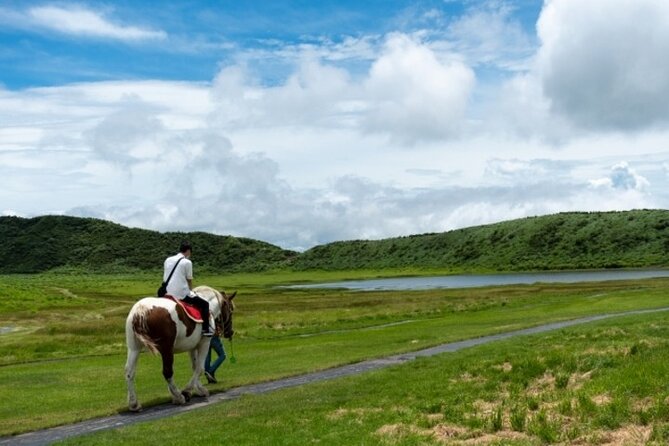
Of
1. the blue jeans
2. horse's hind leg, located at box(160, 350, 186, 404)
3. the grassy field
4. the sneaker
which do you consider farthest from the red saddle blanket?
the sneaker

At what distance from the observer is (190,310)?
2094cm

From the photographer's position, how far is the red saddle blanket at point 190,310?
2057 centimetres

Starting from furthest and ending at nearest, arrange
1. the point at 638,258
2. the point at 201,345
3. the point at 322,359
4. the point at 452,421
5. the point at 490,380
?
1. the point at 638,258
2. the point at 322,359
3. the point at 201,345
4. the point at 490,380
5. the point at 452,421

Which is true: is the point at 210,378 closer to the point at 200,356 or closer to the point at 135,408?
the point at 200,356

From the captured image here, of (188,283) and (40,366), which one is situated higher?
(188,283)

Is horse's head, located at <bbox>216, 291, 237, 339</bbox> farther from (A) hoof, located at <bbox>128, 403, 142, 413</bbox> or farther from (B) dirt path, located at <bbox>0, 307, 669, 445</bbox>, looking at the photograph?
(A) hoof, located at <bbox>128, 403, 142, 413</bbox>

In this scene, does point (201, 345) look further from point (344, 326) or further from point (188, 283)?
point (344, 326)

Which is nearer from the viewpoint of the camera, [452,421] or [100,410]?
[452,421]

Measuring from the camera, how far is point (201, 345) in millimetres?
21812

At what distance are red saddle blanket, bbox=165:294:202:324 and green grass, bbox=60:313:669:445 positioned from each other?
2999 mm

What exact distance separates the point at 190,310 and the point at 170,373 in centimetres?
213

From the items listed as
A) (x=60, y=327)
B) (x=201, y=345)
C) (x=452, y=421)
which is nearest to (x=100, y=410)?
(x=201, y=345)

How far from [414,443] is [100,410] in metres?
11.8

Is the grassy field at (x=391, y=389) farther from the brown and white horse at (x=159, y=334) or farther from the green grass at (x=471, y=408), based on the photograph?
the brown and white horse at (x=159, y=334)
